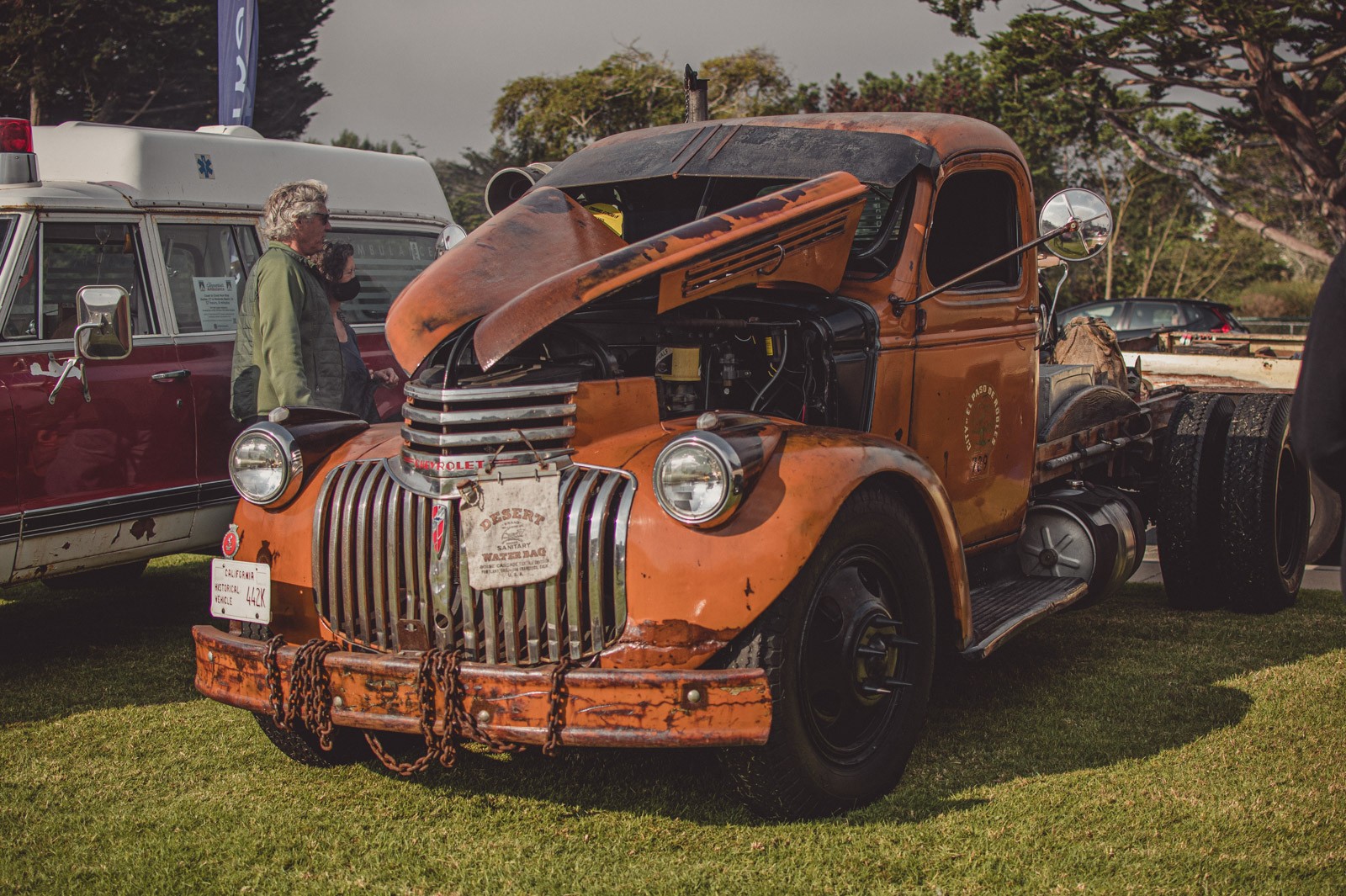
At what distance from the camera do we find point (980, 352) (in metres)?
4.76

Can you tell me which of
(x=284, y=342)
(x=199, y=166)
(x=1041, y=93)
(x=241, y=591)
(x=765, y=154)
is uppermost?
(x=1041, y=93)

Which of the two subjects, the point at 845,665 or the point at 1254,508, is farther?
the point at 1254,508

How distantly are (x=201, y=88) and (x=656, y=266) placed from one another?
29.2 meters

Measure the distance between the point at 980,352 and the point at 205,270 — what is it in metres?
3.87

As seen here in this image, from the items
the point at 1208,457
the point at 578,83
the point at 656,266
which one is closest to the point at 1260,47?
the point at 578,83

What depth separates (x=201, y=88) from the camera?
29312 millimetres

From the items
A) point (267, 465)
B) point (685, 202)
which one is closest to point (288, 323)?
point (267, 465)

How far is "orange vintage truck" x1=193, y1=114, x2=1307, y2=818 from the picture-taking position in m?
3.24

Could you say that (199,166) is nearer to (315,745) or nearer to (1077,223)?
(315,745)

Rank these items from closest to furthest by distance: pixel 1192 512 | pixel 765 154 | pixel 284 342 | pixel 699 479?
pixel 699 479, pixel 765 154, pixel 284 342, pixel 1192 512

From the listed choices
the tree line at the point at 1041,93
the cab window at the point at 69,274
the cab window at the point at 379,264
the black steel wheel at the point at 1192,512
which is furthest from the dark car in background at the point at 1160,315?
the cab window at the point at 69,274

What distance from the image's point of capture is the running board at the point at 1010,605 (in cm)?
414

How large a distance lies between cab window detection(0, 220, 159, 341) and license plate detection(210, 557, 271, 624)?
215 centimetres

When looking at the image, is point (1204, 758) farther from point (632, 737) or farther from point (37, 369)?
point (37, 369)
